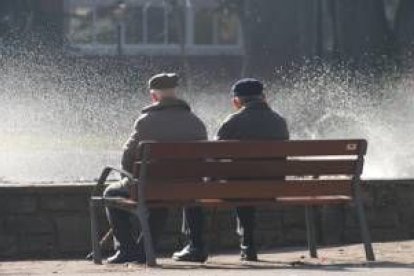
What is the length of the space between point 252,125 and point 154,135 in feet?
2.50

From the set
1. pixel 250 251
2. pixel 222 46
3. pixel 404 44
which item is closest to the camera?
pixel 250 251

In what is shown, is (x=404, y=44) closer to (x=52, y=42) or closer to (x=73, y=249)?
Answer: (x=52, y=42)

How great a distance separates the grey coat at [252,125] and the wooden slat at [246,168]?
0.46 meters

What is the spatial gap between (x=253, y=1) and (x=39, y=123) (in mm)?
22530

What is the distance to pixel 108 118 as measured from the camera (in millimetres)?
22469

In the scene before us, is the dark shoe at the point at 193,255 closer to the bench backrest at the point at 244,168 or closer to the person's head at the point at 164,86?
the bench backrest at the point at 244,168

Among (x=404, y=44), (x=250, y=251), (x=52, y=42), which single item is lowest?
(x=250, y=251)

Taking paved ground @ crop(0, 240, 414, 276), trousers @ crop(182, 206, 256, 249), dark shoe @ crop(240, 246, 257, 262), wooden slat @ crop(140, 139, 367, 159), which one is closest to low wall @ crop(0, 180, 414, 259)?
paved ground @ crop(0, 240, 414, 276)

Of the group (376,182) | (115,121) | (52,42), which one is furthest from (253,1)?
(376,182)

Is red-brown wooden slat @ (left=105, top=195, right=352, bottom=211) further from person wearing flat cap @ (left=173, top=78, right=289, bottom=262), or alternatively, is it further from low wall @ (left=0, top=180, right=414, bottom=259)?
low wall @ (left=0, top=180, right=414, bottom=259)

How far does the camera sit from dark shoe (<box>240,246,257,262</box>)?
10.6 meters

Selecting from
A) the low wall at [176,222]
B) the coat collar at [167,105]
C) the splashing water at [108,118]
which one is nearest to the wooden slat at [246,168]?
the coat collar at [167,105]

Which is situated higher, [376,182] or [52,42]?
[52,42]

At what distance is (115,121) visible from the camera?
71.8 ft
